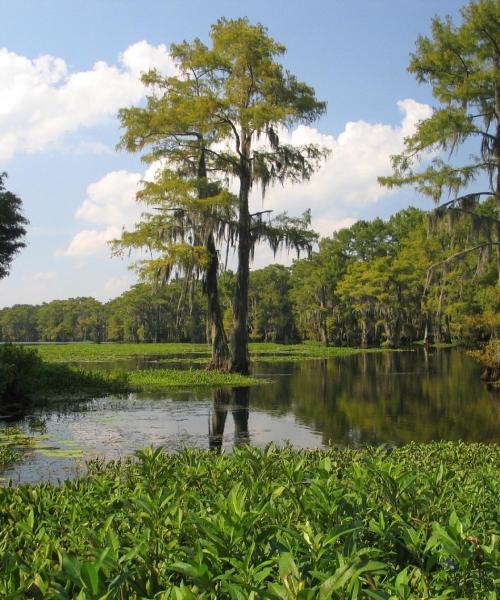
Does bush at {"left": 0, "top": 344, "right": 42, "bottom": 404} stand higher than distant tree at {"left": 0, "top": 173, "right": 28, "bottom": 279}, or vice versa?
distant tree at {"left": 0, "top": 173, "right": 28, "bottom": 279}

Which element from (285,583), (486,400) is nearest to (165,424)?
(486,400)

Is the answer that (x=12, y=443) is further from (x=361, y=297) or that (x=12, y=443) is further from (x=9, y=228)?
(x=361, y=297)

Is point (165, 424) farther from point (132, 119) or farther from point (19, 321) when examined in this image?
point (19, 321)

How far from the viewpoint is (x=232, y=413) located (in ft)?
56.1

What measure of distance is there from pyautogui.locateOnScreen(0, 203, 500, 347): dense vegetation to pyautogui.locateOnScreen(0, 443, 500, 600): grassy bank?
3130cm

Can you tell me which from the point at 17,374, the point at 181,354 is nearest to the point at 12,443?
the point at 17,374

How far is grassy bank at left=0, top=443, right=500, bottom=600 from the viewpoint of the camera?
218 cm

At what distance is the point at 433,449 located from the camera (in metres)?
9.74

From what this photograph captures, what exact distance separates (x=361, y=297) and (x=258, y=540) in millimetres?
68728

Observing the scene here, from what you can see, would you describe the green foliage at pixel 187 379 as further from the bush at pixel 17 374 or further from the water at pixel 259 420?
the bush at pixel 17 374

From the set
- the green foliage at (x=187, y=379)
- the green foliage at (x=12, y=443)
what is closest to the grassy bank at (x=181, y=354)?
the green foliage at (x=187, y=379)

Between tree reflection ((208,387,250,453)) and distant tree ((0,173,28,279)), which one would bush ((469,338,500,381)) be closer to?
tree reflection ((208,387,250,453))

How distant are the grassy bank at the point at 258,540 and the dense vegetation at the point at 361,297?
31303 millimetres

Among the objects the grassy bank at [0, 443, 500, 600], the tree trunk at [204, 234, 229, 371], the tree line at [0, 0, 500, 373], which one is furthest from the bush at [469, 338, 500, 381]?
the grassy bank at [0, 443, 500, 600]
